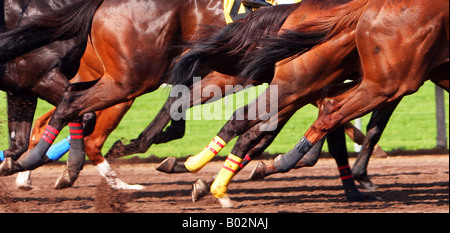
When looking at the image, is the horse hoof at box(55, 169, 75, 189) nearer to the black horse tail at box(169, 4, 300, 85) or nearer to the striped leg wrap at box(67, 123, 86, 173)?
the striped leg wrap at box(67, 123, 86, 173)

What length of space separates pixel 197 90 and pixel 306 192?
1197mm

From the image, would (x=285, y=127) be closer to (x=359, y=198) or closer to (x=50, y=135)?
(x=359, y=198)

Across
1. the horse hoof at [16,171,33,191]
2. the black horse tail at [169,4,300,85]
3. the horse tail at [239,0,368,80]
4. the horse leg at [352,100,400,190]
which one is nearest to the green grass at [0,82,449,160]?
the horse hoof at [16,171,33,191]

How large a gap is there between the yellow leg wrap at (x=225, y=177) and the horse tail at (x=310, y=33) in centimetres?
63

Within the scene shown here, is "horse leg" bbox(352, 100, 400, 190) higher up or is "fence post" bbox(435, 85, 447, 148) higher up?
"fence post" bbox(435, 85, 447, 148)

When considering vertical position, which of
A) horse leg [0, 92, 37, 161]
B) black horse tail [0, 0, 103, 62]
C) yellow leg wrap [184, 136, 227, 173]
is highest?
black horse tail [0, 0, 103, 62]

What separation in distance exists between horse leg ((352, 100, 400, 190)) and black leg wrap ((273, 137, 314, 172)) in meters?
1.26

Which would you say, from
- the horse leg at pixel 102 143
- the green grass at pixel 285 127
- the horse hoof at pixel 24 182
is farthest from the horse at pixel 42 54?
the green grass at pixel 285 127

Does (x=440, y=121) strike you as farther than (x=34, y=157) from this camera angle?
Yes

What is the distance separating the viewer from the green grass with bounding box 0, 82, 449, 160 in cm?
851

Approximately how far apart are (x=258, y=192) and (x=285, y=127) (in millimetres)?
3446

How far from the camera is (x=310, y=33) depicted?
4539mm

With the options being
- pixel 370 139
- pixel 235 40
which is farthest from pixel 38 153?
pixel 370 139

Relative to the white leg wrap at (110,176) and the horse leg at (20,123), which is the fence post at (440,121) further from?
the horse leg at (20,123)
